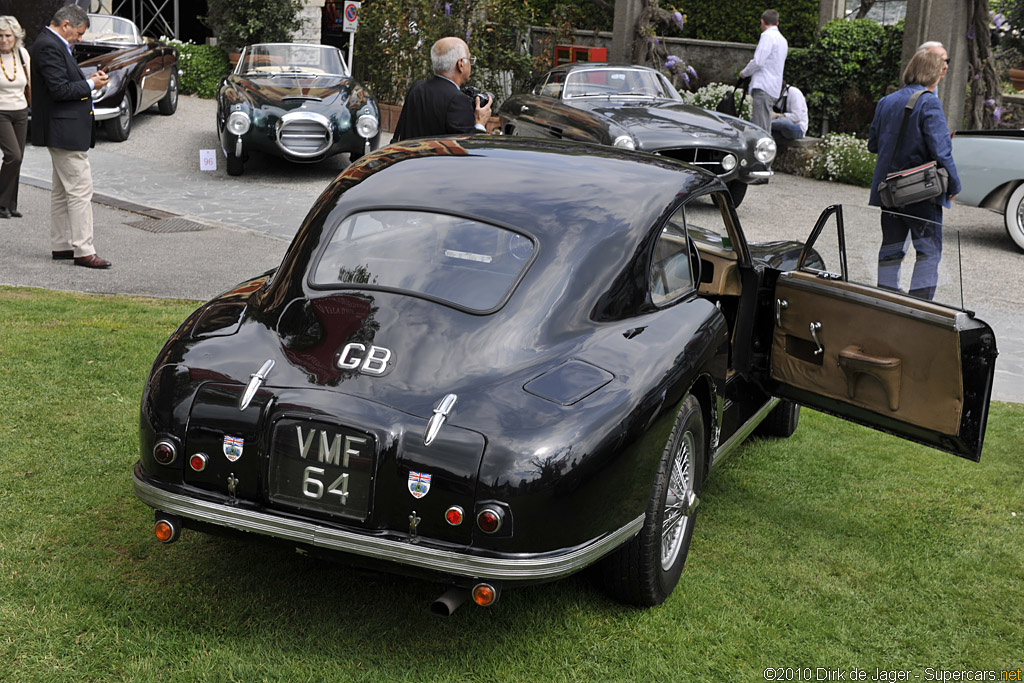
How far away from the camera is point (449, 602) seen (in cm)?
305

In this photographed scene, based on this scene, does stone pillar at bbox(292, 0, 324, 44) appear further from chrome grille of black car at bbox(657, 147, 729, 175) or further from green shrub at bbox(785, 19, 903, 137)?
chrome grille of black car at bbox(657, 147, 729, 175)

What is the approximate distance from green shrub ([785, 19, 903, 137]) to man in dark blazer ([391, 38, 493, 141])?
11868 millimetres

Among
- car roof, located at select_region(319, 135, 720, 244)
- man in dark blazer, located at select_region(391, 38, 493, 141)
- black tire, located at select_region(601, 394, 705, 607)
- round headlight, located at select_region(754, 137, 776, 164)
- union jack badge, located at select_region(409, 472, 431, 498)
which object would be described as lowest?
black tire, located at select_region(601, 394, 705, 607)

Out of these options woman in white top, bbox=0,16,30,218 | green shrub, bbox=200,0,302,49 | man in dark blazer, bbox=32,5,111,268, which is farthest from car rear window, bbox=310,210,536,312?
green shrub, bbox=200,0,302,49

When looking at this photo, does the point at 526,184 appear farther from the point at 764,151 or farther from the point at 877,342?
the point at 764,151

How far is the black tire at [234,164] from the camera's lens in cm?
1279

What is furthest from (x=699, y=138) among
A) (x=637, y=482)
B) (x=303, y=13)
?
(x=303, y=13)

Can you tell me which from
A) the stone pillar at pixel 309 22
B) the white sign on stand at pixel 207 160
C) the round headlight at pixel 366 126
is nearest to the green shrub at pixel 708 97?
the round headlight at pixel 366 126

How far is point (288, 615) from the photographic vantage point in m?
3.54

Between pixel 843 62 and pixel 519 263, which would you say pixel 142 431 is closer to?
pixel 519 263

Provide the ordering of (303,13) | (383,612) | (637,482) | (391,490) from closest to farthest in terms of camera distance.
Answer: (391,490) < (637,482) < (383,612) < (303,13)

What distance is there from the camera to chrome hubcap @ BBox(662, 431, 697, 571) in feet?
12.4

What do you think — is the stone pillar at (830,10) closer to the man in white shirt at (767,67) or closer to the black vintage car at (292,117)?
the man in white shirt at (767,67)

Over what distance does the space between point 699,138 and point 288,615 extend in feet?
28.7
